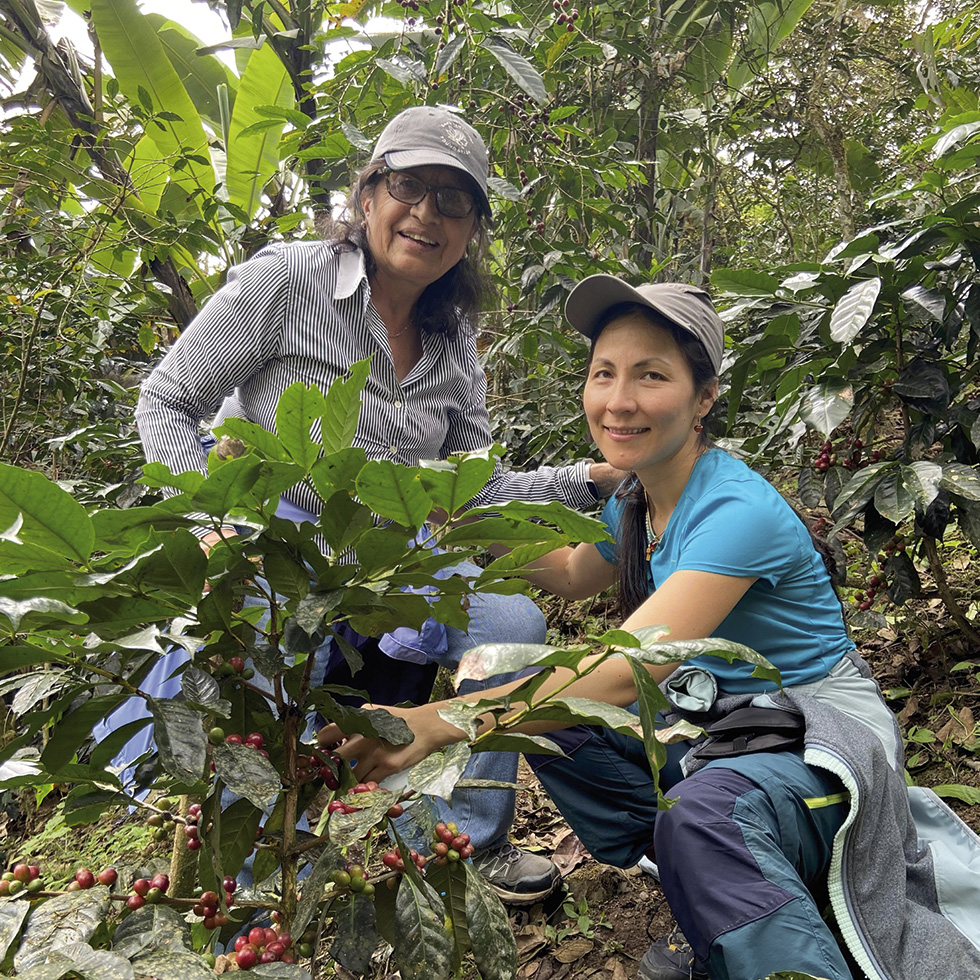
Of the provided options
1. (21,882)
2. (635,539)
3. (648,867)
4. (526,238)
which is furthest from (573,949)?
(526,238)

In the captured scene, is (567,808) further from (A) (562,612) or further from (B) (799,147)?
(B) (799,147)

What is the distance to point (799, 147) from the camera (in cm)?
384

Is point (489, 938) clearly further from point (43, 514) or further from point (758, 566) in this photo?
point (758, 566)

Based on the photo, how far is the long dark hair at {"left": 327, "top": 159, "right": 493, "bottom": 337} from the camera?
2.12 metres

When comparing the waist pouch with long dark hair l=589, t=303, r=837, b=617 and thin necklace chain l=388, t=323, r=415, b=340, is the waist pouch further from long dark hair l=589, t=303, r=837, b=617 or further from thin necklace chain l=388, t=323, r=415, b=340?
Answer: thin necklace chain l=388, t=323, r=415, b=340

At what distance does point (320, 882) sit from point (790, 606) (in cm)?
111

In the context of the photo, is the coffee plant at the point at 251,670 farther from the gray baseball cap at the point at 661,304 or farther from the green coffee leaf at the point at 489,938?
the gray baseball cap at the point at 661,304

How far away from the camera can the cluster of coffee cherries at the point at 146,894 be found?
85 cm

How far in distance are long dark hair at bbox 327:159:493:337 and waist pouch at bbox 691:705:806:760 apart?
1.23 m

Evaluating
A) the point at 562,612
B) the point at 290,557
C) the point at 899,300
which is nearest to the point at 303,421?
the point at 290,557

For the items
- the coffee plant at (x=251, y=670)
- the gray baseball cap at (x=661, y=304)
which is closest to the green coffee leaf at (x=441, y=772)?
the coffee plant at (x=251, y=670)

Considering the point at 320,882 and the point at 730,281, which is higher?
the point at 730,281

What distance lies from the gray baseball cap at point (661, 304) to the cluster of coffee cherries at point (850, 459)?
0.51 metres

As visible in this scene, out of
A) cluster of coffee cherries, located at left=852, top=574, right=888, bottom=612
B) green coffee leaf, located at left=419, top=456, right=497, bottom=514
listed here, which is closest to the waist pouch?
cluster of coffee cherries, located at left=852, top=574, right=888, bottom=612
